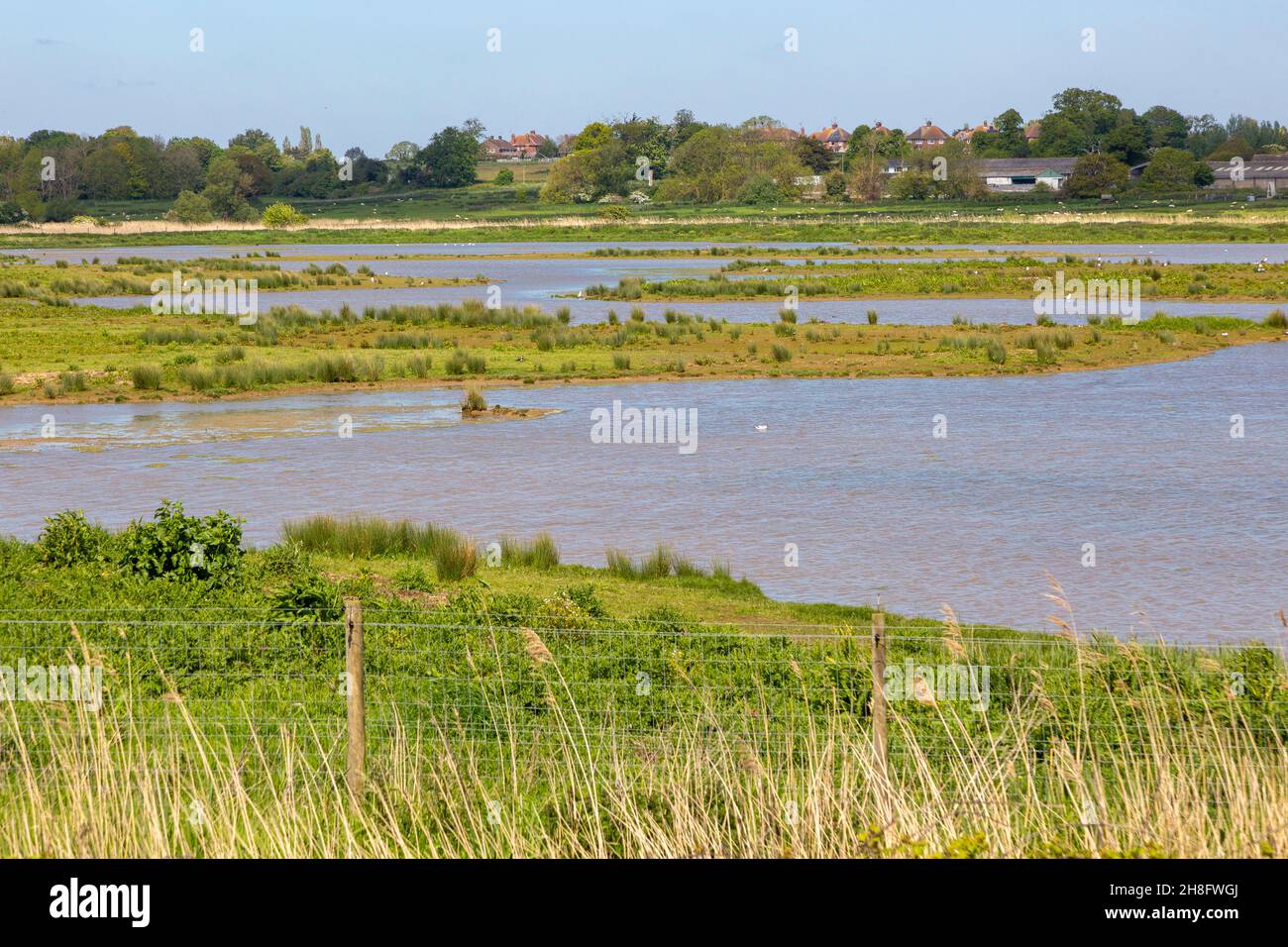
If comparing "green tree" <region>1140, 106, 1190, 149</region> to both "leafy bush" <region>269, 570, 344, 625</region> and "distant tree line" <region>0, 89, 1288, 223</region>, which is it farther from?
"leafy bush" <region>269, 570, 344, 625</region>

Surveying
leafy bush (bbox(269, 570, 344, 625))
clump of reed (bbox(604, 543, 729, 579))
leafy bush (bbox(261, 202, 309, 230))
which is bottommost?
clump of reed (bbox(604, 543, 729, 579))

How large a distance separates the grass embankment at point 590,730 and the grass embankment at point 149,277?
144 ft

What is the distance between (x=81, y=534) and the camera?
14805 millimetres

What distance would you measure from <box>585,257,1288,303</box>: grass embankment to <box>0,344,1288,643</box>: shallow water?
23444 mm

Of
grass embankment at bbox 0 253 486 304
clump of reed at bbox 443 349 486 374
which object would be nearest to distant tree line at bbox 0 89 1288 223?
grass embankment at bbox 0 253 486 304

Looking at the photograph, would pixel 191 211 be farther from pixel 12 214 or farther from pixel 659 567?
pixel 659 567

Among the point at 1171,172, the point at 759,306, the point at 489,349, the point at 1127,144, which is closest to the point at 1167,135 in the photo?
the point at 1127,144

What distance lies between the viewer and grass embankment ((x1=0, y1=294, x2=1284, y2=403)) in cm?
3478

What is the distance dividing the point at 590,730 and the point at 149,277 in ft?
212

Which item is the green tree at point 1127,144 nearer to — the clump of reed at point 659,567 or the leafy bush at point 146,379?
the leafy bush at point 146,379

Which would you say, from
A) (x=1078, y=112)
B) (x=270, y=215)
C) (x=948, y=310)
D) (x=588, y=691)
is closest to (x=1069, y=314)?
(x=948, y=310)

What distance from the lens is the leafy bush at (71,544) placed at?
1440cm
